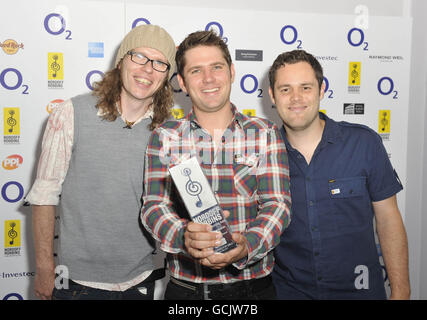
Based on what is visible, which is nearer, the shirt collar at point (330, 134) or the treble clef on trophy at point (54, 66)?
the shirt collar at point (330, 134)

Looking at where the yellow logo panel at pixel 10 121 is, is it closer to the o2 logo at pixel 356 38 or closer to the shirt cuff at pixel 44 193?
the shirt cuff at pixel 44 193

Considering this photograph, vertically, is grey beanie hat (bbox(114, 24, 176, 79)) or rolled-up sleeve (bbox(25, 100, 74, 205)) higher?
grey beanie hat (bbox(114, 24, 176, 79))

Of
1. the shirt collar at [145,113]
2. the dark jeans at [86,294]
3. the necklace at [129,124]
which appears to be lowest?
the dark jeans at [86,294]

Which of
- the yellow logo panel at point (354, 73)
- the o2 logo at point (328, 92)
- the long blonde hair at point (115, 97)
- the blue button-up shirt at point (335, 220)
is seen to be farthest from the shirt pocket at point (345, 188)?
the yellow logo panel at point (354, 73)

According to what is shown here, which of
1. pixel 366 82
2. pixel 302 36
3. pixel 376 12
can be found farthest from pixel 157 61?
pixel 376 12

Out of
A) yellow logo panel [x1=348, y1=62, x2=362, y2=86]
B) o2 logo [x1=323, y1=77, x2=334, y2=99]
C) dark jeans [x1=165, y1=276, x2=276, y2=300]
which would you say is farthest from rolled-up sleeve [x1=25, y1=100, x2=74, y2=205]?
yellow logo panel [x1=348, y1=62, x2=362, y2=86]

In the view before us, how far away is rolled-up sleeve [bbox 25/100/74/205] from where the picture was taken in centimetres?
155

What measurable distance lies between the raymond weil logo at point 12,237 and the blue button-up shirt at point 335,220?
163 centimetres

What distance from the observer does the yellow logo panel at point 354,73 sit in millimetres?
2568

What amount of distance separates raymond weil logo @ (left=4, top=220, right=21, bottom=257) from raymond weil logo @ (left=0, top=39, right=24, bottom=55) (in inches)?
40.8

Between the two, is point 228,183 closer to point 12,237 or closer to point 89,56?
point 89,56

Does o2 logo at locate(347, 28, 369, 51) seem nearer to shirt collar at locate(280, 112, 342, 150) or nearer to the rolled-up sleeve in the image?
shirt collar at locate(280, 112, 342, 150)

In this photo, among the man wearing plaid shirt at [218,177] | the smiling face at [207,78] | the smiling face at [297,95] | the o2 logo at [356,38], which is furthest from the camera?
the o2 logo at [356,38]
